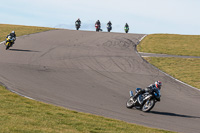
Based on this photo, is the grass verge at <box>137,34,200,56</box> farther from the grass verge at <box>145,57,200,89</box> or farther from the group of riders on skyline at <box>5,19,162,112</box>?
the group of riders on skyline at <box>5,19,162,112</box>

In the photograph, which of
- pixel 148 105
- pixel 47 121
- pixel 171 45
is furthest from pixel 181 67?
pixel 47 121

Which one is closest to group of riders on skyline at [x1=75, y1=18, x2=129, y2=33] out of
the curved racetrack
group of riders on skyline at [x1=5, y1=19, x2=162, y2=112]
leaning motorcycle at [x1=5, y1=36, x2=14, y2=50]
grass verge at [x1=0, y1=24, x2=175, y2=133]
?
the curved racetrack

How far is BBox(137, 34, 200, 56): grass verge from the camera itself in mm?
34438

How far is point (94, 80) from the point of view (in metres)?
19.8

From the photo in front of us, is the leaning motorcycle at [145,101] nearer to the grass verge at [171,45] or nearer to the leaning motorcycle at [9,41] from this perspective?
the leaning motorcycle at [9,41]

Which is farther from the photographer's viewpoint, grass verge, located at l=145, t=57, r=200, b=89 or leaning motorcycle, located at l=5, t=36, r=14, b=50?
leaning motorcycle, located at l=5, t=36, r=14, b=50

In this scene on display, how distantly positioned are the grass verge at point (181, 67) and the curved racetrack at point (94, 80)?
1.15 meters

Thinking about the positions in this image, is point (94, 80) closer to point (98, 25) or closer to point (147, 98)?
point (147, 98)

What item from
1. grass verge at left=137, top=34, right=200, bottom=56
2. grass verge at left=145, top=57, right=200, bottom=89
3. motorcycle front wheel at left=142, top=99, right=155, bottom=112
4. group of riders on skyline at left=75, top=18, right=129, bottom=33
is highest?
group of riders on skyline at left=75, top=18, right=129, bottom=33

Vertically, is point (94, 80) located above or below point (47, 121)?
above

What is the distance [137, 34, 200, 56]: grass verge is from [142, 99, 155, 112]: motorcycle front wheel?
19613mm

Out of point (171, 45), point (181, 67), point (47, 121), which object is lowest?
point (47, 121)

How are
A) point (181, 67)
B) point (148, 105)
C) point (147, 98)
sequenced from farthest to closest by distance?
point (181, 67) → point (148, 105) → point (147, 98)

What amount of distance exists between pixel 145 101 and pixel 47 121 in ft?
20.0
